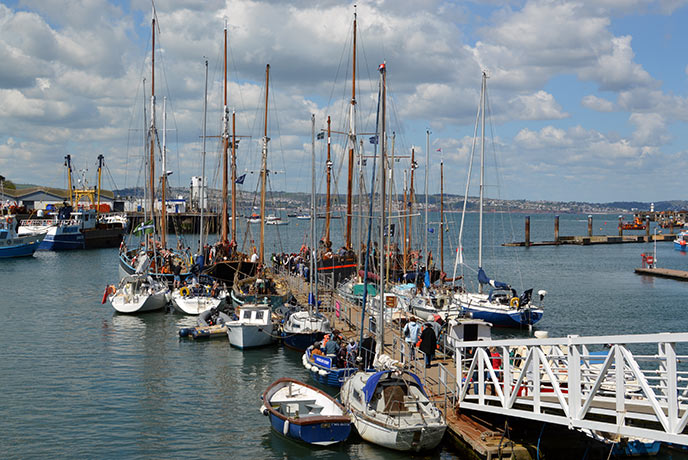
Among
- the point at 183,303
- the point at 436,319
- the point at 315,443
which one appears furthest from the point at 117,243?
the point at 315,443

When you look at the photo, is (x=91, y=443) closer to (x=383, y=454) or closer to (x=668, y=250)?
(x=383, y=454)

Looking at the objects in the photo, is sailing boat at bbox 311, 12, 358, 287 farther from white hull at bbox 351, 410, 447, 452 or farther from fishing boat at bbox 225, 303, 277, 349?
white hull at bbox 351, 410, 447, 452

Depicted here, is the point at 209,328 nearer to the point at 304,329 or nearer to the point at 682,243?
the point at 304,329

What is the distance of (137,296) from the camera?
48.2m

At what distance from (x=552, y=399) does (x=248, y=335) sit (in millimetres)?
20200

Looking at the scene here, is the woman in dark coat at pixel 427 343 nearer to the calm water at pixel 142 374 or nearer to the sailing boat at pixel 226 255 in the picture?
the calm water at pixel 142 374

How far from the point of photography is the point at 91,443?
73.9 ft

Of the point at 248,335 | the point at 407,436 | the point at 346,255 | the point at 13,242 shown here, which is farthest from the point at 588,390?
the point at 13,242

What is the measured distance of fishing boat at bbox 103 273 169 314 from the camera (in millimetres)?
47812

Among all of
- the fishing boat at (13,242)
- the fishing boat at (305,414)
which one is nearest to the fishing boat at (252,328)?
the fishing boat at (305,414)

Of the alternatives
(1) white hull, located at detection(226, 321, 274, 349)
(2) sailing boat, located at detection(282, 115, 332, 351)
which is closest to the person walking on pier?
(2) sailing boat, located at detection(282, 115, 332, 351)

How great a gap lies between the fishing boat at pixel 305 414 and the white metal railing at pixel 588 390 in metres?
4.12

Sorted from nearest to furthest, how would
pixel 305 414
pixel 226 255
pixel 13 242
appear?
pixel 305 414
pixel 226 255
pixel 13 242

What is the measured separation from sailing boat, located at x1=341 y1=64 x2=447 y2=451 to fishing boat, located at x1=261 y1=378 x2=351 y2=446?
2.18 ft
